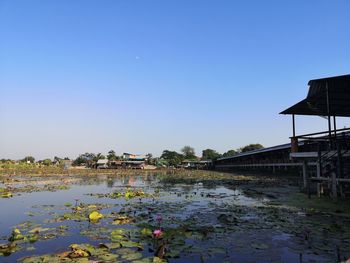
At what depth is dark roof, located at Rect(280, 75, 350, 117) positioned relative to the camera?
1380 cm

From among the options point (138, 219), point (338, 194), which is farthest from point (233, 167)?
point (138, 219)

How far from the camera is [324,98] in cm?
1616

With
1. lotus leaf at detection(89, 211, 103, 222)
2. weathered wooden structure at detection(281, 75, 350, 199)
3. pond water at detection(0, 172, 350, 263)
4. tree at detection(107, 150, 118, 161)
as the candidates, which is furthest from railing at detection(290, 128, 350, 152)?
tree at detection(107, 150, 118, 161)

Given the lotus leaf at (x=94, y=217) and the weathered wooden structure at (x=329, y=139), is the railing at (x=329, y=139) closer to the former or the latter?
the weathered wooden structure at (x=329, y=139)

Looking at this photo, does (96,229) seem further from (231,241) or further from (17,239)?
(231,241)

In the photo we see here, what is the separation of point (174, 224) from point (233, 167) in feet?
203

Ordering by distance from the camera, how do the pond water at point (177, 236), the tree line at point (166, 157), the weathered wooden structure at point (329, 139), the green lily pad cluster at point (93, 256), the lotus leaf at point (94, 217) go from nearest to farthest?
1. the green lily pad cluster at point (93, 256)
2. the pond water at point (177, 236)
3. the lotus leaf at point (94, 217)
4. the weathered wooden structure at point (329, 139)
5. the tree line at point (166, 157)

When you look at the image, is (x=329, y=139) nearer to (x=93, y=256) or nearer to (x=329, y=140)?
(x=329, y=140)

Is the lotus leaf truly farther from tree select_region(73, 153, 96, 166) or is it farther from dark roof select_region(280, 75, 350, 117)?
tree select_region(73, 153, 96, 166)

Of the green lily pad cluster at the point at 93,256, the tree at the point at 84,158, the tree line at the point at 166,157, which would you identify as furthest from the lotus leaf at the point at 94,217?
the tree at the point at 84,158

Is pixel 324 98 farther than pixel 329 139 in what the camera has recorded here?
Yes

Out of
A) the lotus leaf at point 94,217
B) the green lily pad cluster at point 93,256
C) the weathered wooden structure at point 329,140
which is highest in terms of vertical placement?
the weathered wooden structure at point 329,140

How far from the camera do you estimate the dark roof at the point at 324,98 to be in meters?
13.8

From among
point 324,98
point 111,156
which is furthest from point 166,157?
point 324,98
